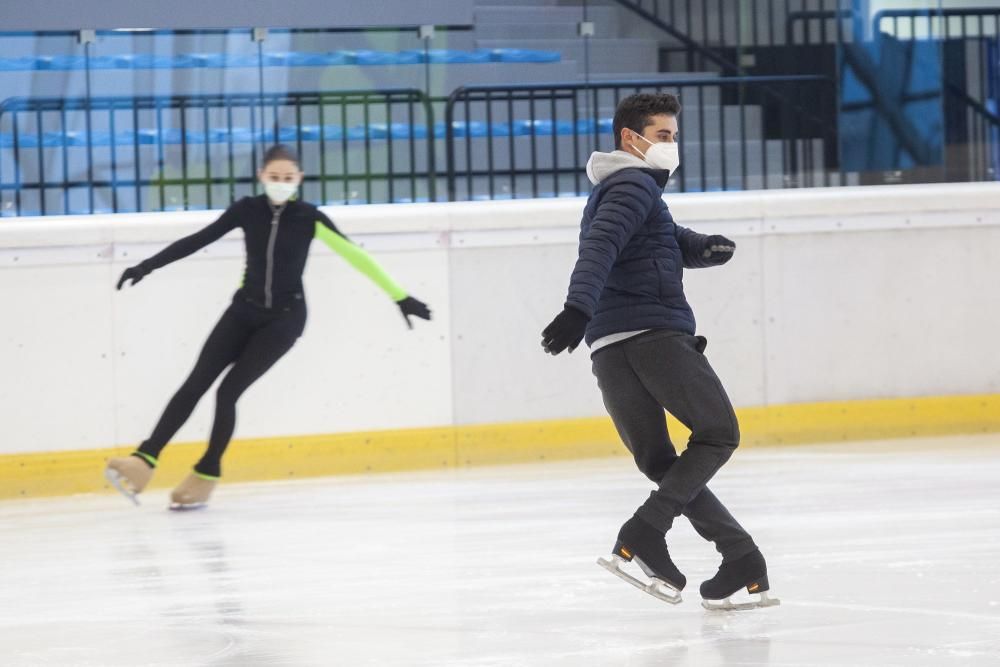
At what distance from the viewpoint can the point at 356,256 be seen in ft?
22.2

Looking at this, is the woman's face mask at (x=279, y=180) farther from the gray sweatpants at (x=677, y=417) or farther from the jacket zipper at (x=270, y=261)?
the gray sweatpants at (x=677, y=417)

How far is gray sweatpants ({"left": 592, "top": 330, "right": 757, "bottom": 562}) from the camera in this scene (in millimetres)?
3912

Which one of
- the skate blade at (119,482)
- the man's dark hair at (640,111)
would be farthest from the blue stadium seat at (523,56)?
the man's dark hair at (640,111)

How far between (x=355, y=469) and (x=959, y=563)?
11.9 ft

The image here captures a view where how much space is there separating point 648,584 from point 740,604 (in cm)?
28

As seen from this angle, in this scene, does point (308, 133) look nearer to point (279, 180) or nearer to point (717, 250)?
point (279, 180)

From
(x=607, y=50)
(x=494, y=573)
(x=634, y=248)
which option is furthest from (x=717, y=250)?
(x=607, y=50)

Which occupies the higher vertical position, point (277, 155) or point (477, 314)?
point (277, 155)

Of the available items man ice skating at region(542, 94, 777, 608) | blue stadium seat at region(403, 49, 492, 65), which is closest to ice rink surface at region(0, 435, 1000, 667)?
man ice skating at region(542, 94, 777, 608)

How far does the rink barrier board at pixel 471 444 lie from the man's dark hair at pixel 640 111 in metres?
3.84

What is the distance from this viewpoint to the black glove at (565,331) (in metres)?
3.64

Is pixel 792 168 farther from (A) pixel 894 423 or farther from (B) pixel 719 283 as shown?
(A) pixel 894 423

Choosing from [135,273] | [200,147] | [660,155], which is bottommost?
[135,273]

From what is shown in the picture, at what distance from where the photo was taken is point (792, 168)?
8.45m
